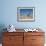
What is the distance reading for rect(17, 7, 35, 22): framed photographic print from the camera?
4.46 m

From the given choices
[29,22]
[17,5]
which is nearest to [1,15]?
[17,5]

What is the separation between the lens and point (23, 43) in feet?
13.2

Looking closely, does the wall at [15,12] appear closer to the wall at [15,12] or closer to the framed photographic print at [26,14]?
the wall at [15,12]

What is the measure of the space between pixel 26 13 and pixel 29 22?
0.32 metres

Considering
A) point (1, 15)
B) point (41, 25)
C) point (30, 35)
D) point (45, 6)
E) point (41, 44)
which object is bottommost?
point (41, 44)

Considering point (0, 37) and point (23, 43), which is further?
point (0, 37)

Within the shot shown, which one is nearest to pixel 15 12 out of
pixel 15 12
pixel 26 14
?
pixel 15 12

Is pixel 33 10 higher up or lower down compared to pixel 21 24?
higher up

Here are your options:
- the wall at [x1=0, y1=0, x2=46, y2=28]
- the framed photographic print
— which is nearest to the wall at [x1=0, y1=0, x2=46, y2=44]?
the wall at [x1=0, y1=0, x2=46, y2=28]

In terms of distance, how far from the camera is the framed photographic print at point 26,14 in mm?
4465

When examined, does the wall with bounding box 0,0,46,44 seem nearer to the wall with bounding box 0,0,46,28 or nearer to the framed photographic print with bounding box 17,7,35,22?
the wall with bounding box 0,0,46,28

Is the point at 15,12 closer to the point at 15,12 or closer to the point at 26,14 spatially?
the point at 15,12

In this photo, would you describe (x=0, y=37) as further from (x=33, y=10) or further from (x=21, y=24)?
(x=33, y=10)

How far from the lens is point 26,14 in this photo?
449 centimetres
